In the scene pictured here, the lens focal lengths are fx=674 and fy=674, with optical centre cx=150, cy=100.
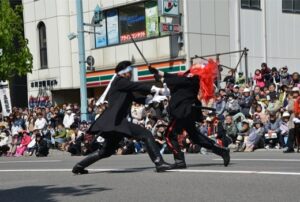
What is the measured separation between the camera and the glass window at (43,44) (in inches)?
1435

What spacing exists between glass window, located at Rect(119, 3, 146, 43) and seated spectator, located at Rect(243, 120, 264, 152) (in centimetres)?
1170

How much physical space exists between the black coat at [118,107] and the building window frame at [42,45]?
25816 millimetres

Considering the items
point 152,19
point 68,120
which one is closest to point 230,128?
point 68,120

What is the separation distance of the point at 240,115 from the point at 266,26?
420 inches

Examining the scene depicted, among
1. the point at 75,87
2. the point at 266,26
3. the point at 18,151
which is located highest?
the point at 266,26

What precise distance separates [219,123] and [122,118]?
9.69 m

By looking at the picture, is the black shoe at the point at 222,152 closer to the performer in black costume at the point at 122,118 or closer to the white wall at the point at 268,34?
the performer in black costume at the point at 122,118

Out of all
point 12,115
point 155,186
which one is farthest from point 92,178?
point 12,115

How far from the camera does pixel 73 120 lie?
2661cm

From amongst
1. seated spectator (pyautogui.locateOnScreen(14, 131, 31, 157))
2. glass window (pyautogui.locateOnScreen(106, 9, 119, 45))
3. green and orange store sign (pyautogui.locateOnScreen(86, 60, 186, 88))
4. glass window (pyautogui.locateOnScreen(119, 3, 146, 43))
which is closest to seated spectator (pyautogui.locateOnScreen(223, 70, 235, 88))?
green and orange store sign (pyautogui.locateOnScreen(86, 60, 186, 88))

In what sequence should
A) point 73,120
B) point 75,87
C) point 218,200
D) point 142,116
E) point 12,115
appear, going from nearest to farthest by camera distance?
point 218,200, point 142,116, point 73,120, point 12,115, point 75,87

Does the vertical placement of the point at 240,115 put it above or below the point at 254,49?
below

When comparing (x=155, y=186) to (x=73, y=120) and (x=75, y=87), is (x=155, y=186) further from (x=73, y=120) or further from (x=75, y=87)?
(x=75, y=87)

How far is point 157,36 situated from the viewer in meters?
29.8
